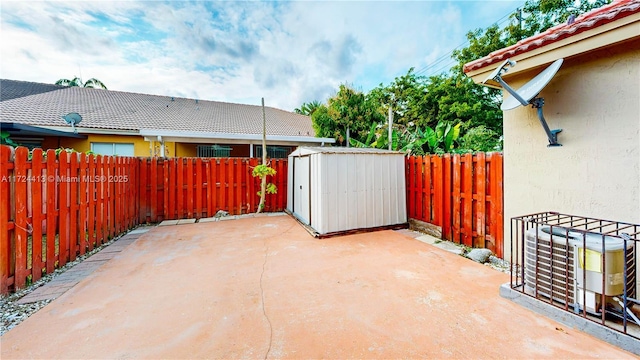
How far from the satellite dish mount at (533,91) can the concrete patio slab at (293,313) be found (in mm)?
1969

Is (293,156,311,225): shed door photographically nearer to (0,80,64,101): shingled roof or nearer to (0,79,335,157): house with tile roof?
(0,79,335,157): house with tile roof

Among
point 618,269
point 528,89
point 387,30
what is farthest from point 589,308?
point 387,30

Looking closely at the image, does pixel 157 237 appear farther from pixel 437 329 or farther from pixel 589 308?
pixel 589 308

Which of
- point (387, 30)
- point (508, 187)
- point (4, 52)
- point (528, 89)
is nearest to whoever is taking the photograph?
point (528, 89)

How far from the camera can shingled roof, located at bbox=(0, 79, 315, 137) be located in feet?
32.3

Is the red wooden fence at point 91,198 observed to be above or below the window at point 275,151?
below

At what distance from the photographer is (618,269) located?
6.61 ft

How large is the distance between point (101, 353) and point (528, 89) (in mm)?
4811

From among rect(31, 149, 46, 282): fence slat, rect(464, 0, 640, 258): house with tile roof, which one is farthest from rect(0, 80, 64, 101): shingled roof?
rect(464, 0, 640, 258): house with tile roof

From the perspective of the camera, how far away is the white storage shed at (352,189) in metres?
5.15

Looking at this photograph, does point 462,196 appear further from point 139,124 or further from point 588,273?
point 139,124

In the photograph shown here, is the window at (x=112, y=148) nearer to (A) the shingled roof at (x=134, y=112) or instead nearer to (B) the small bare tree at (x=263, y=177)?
(A) the shingled roof at (x=134, y=112)

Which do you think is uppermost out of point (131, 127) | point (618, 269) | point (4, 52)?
point (4, 52)

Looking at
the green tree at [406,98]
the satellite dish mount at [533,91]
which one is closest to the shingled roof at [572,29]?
the satellite dish mount at [533,91]
